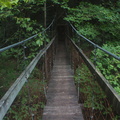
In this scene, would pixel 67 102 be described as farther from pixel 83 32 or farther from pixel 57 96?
pixel 83 32

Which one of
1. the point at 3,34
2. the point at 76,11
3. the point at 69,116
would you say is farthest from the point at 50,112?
the point at 3,34

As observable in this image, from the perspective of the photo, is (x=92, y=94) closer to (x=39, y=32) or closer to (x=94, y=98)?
(x=94, y=98)

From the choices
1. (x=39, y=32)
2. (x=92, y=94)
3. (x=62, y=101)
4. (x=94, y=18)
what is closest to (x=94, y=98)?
(x=92, y=94)

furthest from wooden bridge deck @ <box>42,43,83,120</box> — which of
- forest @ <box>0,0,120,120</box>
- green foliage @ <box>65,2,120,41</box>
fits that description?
green foliage @ <box>65,2,120,41</box>

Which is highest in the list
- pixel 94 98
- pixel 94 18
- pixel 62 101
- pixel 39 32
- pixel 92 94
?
pixel 94 18

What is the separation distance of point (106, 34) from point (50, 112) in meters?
3.78

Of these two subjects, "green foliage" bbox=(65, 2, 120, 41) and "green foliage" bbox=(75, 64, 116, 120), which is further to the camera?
"green foliage" bbox=(65, 2, 120, 41)

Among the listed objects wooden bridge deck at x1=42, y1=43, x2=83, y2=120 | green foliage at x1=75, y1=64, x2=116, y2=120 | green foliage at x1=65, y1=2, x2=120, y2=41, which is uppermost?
green foliage at x1=65, y1=2, x2=120, y2=41

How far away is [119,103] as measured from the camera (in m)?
0.69

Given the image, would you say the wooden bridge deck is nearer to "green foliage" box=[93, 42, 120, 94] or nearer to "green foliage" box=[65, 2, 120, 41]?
"green foliage" box=[93, 42, 120, 94]

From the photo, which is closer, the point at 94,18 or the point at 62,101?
the point at 62,101

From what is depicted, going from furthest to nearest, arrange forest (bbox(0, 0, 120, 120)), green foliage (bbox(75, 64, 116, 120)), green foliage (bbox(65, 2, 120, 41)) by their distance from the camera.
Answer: green foliage (bbox(65, 2, 120, 41)) < forest (bbox(0, 0, 120, 120)) < green foliage (bbox(75, 64, 116, 120))

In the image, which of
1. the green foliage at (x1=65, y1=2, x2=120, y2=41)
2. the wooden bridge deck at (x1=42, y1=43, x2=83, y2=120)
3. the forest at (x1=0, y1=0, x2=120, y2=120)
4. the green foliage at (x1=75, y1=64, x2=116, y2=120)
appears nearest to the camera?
the green foliage at (x1=75, y1=64, x2=116, y2=120)

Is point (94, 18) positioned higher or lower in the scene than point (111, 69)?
higher
